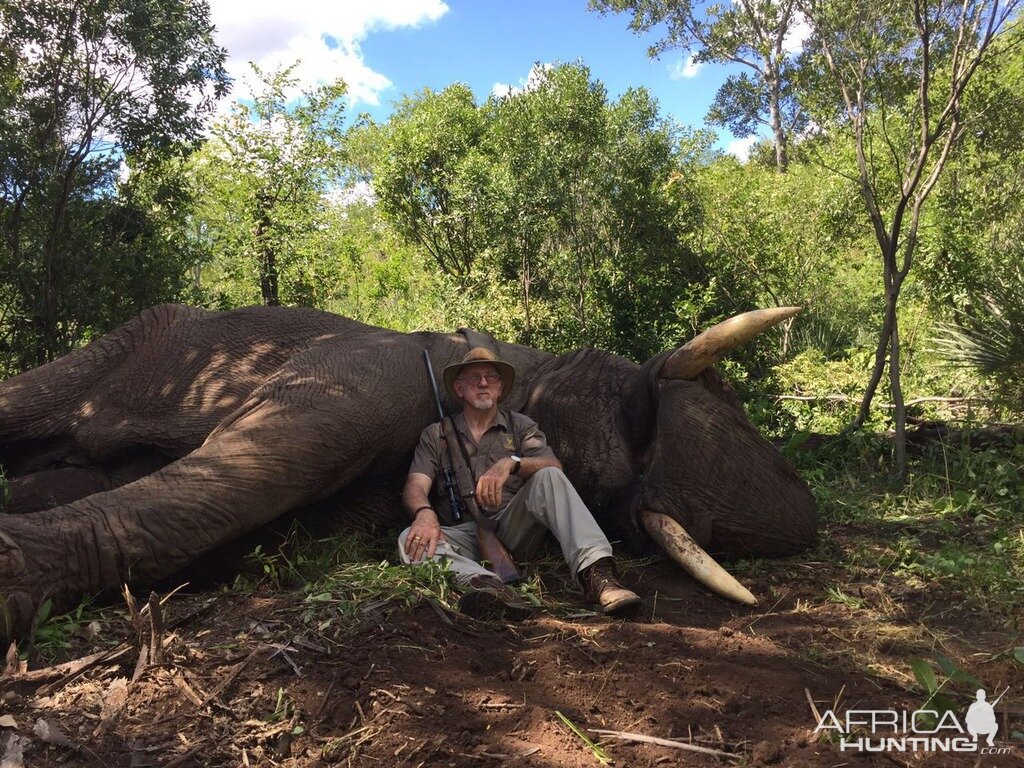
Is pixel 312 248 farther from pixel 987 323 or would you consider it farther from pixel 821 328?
pixel 987 323

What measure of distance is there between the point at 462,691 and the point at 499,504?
1616 millimetres

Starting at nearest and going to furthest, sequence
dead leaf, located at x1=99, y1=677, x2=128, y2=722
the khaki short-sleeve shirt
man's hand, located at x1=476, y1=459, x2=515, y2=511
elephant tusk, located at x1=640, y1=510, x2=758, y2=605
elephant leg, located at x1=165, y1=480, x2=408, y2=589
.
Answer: dead leaf, located at x1=99, y1=677, x2=128, y2=722, elephant tusk, located at x1=640, y1=510, x2=758, y2=605, elephant leg, located at x1=165, y1=480, x2=408, y2=589, man's hand, located at x1=476, y1=459, x2=515, y2=511, the khaki short-sleeve shirt

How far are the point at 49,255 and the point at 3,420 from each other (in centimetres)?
316

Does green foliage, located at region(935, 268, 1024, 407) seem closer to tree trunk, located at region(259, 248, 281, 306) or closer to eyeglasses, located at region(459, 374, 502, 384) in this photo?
eyeglasses, located at region(459, 374, 502, 384)

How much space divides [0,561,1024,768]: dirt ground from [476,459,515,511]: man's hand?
2.96 ft

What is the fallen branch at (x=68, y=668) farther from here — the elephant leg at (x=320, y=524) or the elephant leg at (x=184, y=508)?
the elephant leg at (x=320, y=524)

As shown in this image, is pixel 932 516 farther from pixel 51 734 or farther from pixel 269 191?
pixel 269 191

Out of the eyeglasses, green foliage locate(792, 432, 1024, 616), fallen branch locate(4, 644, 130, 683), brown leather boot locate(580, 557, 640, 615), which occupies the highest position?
the eyeglasses

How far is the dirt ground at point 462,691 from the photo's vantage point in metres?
2.57

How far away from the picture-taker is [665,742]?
258cm

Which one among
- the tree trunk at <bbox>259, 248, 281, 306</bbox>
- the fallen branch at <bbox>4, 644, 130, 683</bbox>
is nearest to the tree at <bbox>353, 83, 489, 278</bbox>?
the tree trunk at <bbox>259, 248, 281, 306</bbox>

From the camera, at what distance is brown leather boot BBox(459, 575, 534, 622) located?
12.0ft

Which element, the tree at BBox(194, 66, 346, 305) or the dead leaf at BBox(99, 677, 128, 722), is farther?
the tree at BBox(194, 66, 346, 305)

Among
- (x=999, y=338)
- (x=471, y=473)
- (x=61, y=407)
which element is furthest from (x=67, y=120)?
(x=999, y=338)
